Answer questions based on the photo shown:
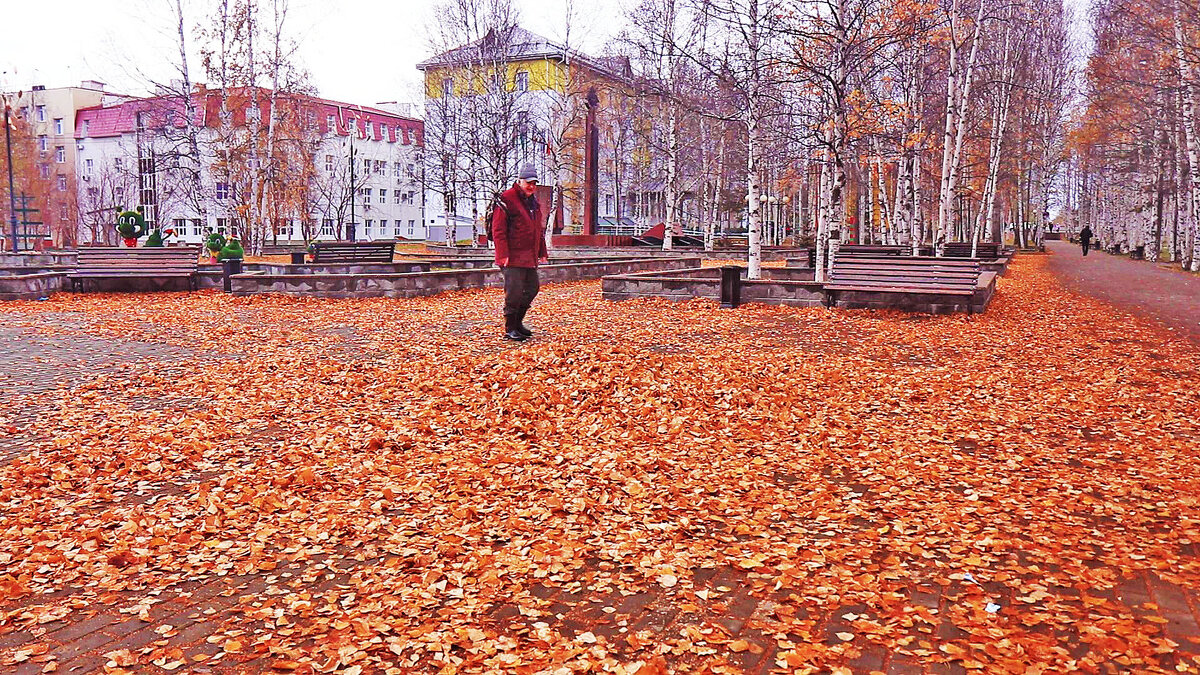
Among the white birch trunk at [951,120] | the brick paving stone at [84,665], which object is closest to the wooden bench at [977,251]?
the white birch trunk at [951,120]

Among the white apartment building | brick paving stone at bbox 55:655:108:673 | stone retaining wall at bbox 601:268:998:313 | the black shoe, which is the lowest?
brick paving stone at bbox 55:655:108:673

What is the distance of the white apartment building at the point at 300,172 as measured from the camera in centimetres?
4634

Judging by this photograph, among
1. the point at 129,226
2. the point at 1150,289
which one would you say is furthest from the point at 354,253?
the point at 1150,289

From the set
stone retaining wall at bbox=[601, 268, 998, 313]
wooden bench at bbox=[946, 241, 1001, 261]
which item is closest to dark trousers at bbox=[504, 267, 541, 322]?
stone retaining wall at bbox=[601, 268, 998, 313]

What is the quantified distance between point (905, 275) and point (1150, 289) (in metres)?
10.1

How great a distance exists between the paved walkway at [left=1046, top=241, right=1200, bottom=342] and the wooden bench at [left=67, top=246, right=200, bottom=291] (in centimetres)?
1874

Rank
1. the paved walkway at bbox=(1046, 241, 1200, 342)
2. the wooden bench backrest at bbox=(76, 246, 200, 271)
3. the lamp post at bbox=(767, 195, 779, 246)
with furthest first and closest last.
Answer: the lamp post at bbox=(767, 195, 779, 246) → the wooden bench backrest at bbox=(76, 246, 200, 271) → the paved walkway at bbox=(1046, 241, 1200, 342)

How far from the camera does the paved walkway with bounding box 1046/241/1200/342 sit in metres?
13.8

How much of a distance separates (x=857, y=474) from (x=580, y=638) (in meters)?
2.70

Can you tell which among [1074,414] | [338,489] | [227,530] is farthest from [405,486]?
[1074,414]

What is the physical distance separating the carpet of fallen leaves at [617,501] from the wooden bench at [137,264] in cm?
1041

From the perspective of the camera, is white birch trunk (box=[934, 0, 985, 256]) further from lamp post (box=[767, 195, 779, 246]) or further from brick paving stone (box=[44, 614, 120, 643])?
lamp post (box=[767, 195, 779, 246])

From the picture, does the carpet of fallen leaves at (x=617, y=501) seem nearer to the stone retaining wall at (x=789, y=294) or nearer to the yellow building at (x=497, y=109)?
the stone retaining wall at (x=789, y=294)

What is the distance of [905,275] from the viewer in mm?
13906
